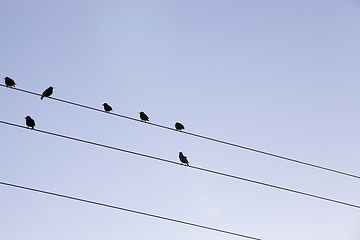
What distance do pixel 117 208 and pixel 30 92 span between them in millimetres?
3179

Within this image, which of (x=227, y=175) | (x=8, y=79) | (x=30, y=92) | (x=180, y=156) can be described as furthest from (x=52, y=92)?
(x=227, y=175)

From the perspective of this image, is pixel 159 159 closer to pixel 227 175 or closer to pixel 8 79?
pixel 227 175

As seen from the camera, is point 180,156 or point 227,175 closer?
point 227,175

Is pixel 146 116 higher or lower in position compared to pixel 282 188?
higher

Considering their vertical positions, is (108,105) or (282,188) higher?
(108,105)

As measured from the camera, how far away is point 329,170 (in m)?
9.25

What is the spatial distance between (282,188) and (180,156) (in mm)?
5634

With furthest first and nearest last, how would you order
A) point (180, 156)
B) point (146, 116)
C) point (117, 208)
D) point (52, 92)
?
point (146, 116), point (52, 92), point (180, 156), point (117, 208)

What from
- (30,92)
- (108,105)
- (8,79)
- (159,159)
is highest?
(108,105)

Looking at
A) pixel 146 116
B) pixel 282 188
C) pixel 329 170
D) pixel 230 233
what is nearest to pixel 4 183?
pixel 230 233

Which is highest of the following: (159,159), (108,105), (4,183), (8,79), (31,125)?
(108,105)

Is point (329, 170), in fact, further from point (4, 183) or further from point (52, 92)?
point (52, 92)

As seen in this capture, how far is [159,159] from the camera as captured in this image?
874 centimetres

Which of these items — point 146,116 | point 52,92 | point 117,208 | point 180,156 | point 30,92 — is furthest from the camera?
point 146,116
